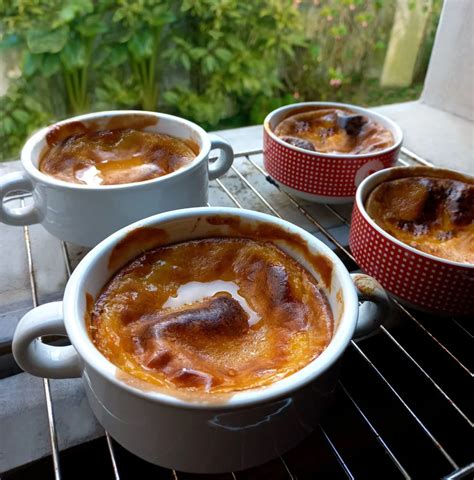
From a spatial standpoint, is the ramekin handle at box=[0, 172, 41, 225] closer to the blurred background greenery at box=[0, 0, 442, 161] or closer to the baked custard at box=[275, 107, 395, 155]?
the baked custard at box=[275, 107, 395, 155]

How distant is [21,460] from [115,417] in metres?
0.21

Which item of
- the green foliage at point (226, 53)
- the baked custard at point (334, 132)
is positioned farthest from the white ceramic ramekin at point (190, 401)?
the green foliage at point (226, 53)

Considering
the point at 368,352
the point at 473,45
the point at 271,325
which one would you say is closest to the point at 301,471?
the point at 368,352

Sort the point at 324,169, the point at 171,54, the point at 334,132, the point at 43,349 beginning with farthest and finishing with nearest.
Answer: the point at 171,54, the point at 334,132, the point at 324,169, the point at 43,349

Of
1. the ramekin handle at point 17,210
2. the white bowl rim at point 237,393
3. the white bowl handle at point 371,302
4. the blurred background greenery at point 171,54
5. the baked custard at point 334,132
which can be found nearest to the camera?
the white bowl rim at point 237,393

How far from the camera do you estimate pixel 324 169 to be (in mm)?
960

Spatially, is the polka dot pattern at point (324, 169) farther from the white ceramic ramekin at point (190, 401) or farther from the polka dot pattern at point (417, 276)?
the white ceramic ramekin at point (190, 401)

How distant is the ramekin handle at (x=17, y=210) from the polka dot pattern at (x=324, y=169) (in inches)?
18.1

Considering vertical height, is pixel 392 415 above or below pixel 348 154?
below

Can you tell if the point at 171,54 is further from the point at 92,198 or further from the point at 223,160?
the point at 92,198

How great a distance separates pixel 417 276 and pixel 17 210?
625mm

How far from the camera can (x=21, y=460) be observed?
24.8 inches

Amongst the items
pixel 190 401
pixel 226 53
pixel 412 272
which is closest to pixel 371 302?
pixel 412 272

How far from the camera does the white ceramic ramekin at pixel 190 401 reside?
18.2 inches
